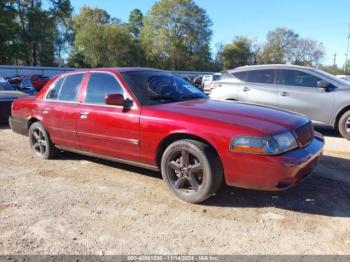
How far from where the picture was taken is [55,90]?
605 centimetres

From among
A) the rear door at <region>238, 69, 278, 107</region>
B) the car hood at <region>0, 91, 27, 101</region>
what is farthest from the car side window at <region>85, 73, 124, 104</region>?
the car hood at <region>0, 91, 27, 101</region>

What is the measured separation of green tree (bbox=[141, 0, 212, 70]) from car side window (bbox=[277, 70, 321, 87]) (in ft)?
193

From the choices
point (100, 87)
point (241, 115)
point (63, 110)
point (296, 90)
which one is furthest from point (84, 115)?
point (296, 90)

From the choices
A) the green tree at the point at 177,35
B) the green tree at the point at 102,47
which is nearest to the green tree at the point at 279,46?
the green tree at the point at 177,35

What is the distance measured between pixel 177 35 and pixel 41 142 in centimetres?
6466

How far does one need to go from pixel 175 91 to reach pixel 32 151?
10.3 ft

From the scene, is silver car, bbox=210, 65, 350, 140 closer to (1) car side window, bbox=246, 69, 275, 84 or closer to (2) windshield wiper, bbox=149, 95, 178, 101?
(1) car side window, bbox=246, 69, 275, 84

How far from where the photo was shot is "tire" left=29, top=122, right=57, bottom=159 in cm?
616

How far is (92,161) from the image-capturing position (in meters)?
6.12

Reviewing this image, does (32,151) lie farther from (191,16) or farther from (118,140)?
(191,16)

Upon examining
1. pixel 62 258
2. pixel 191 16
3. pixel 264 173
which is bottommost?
pixel 62 258

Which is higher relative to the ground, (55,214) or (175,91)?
(175,91)

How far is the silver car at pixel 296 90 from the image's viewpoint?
7895 mm

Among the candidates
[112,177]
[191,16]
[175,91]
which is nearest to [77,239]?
[112,177]
